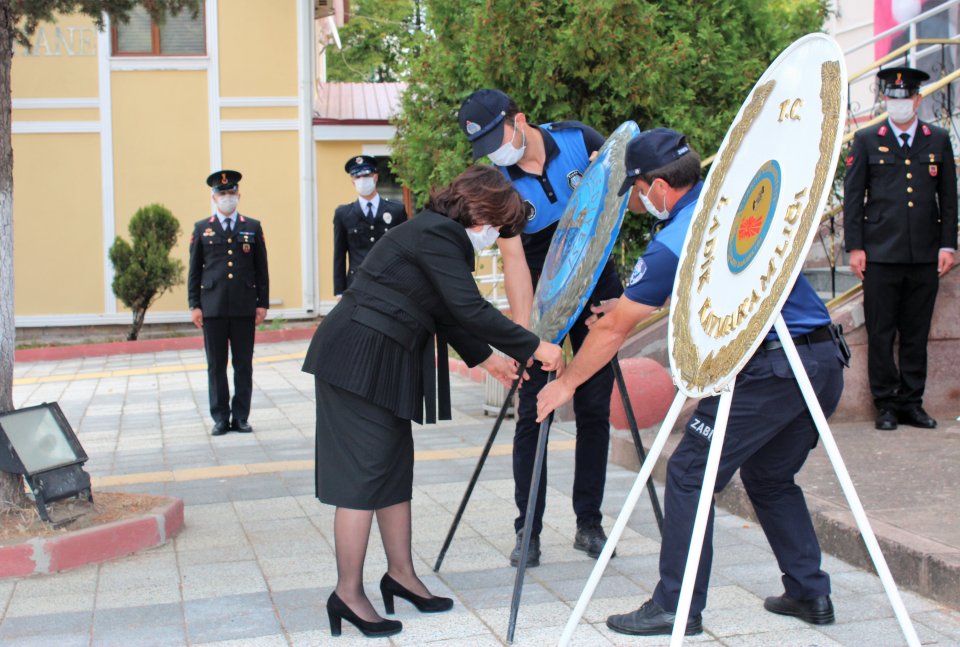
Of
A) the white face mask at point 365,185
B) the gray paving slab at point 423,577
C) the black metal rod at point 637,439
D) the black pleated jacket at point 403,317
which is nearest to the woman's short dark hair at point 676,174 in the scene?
the black pleated jacket at point 403,317

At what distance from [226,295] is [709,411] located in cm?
577

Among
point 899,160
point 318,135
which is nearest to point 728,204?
point 899,160

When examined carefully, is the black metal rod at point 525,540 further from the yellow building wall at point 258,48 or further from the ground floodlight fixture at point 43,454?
the yellow building wall at point 258,48

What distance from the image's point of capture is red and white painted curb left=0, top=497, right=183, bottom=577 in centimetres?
488

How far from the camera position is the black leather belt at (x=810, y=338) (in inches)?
144

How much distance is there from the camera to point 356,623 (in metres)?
3.95

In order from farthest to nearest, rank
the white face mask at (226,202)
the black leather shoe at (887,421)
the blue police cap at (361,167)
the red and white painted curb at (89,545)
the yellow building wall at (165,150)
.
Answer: the yellow building wall at (165,150)
the blue police cap at (361,167)
the white face mask at (226,202)
the black leather shoe at (887,421)
the red and white painted curb at (89,545)

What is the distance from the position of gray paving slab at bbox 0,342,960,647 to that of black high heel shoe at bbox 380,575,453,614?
0.04 meters

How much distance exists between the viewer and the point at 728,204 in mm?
3379

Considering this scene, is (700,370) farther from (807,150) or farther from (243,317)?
(243,317)

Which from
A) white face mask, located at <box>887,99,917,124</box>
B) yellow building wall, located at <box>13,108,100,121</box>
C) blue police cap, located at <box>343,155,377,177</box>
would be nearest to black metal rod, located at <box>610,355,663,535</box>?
white face mask, located at <box>887,99,917,124</box>

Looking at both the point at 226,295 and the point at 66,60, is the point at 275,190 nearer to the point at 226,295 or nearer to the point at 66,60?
the point at 66,60

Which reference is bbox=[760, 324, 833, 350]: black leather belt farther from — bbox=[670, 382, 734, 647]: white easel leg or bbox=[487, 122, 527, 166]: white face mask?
bbox=[487, 122, 527, 166]: white face mask

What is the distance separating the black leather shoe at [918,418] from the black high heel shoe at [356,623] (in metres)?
4.07
